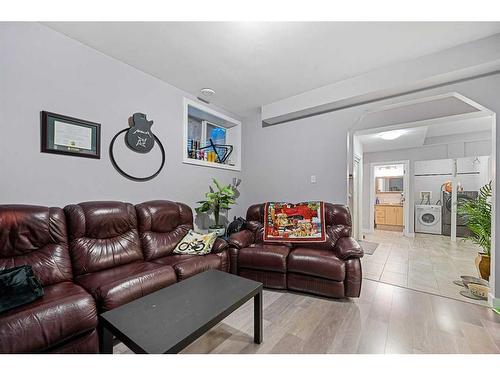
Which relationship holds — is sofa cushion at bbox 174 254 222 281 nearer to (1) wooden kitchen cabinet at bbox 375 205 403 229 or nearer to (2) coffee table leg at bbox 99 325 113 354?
(2) coffee table leg at bbox 99 325 113 354

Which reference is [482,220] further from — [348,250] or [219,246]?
[219,246]

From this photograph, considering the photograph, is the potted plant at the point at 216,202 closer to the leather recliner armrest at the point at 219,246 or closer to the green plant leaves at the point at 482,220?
the leather recliner armrest at the point at 219,246

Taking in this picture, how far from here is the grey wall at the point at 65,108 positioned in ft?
5.53

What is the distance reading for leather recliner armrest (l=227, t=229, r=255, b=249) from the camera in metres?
2.57

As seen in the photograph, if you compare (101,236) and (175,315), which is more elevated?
(101,236)

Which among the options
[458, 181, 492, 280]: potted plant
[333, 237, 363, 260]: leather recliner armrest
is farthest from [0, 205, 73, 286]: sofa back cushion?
[458, 181, 492, 280]: potted plant

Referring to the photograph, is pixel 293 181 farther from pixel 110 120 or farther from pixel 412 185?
pixel 412 185

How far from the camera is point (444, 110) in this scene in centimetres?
318

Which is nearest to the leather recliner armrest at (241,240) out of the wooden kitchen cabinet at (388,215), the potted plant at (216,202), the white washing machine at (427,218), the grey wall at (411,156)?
the potted plant at (216,202)

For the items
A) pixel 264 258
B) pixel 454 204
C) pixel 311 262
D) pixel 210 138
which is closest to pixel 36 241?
pixel 264 258

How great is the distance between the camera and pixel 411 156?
568cm

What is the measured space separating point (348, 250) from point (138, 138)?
2.66 metres

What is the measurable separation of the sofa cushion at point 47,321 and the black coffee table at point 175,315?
16 centimetres
